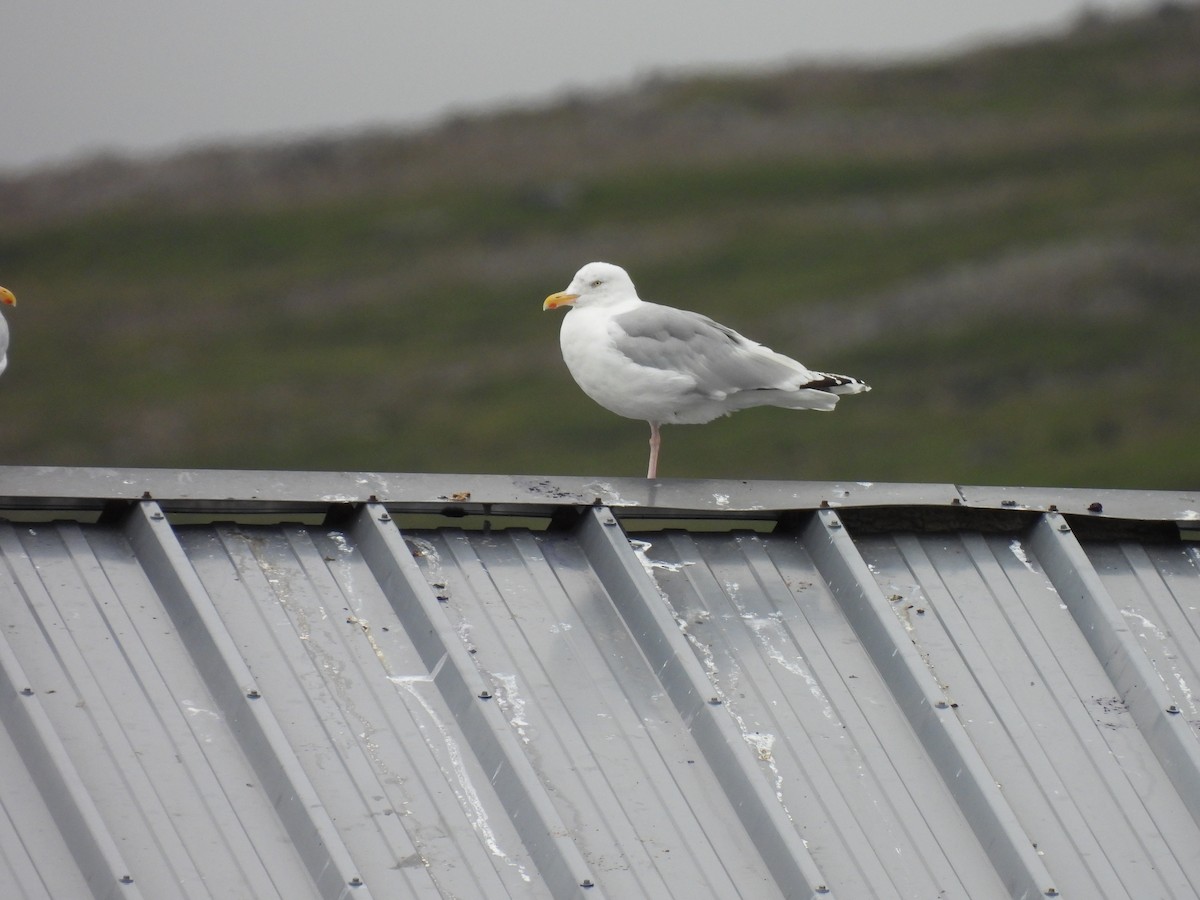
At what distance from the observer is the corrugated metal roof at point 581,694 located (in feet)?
21.4

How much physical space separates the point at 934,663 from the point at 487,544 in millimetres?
1744

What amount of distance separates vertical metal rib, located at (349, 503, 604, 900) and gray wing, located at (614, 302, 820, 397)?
1.90m

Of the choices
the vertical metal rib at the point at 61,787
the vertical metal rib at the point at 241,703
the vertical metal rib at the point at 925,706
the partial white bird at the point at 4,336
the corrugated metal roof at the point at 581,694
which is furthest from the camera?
the partial white bird at the point at 4,336

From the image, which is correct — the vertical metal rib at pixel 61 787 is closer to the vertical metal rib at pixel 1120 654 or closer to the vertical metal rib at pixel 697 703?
the vertical metal rib at pixel 697 703

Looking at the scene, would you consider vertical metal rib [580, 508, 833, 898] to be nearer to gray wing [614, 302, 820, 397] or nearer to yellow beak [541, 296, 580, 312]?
gray wing [614, 302, 820, 397]

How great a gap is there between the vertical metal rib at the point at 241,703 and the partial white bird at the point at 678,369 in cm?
244

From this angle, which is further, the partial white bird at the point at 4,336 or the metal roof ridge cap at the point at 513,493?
the partial white bird at the point at 4,336

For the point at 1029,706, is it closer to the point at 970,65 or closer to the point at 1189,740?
the point at 1189,740

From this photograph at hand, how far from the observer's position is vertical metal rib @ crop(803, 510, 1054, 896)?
272 inches

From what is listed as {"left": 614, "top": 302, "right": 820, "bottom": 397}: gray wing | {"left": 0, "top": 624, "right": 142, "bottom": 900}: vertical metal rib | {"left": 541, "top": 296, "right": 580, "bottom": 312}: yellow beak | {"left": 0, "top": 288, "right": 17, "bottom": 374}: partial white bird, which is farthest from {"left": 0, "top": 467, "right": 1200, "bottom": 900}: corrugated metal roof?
{"left": 541, "top": 296, "right": 580, "bottom": 312}: yellow beak

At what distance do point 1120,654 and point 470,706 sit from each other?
8.40 feet

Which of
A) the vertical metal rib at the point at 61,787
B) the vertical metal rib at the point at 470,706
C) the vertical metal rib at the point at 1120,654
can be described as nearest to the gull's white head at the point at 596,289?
the vertical metal rib at the point at 470,706

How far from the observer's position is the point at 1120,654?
7.82 meters

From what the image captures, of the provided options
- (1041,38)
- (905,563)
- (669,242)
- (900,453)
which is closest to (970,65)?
(1041,38)
